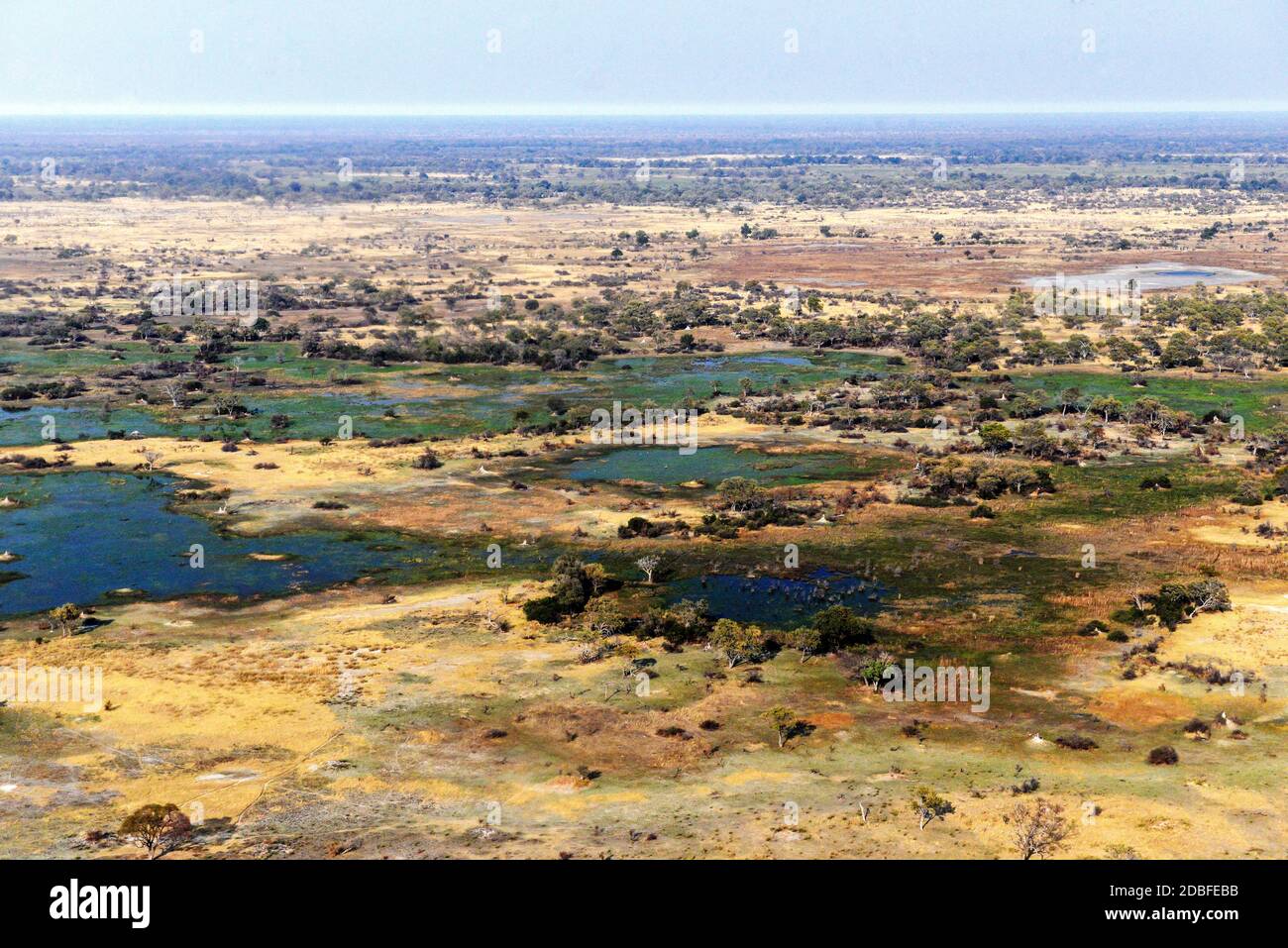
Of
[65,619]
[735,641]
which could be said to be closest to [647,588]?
[735,641]

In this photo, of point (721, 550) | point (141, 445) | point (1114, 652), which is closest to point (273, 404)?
point (141, 445)

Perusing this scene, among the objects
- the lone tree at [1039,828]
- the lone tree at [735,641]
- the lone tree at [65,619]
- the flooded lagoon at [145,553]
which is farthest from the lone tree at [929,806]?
the lone tree at [65,619]

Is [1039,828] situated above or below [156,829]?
below

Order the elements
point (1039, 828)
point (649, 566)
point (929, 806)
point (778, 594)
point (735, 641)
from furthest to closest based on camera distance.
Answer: point (649, 566), point (778, 594), point (735, 641), point (929, 806), point (1039, 828)

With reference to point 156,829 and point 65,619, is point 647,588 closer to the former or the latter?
point 65,619

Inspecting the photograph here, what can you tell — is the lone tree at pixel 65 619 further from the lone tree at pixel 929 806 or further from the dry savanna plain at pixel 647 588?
the lone tree at pixel 929 806
